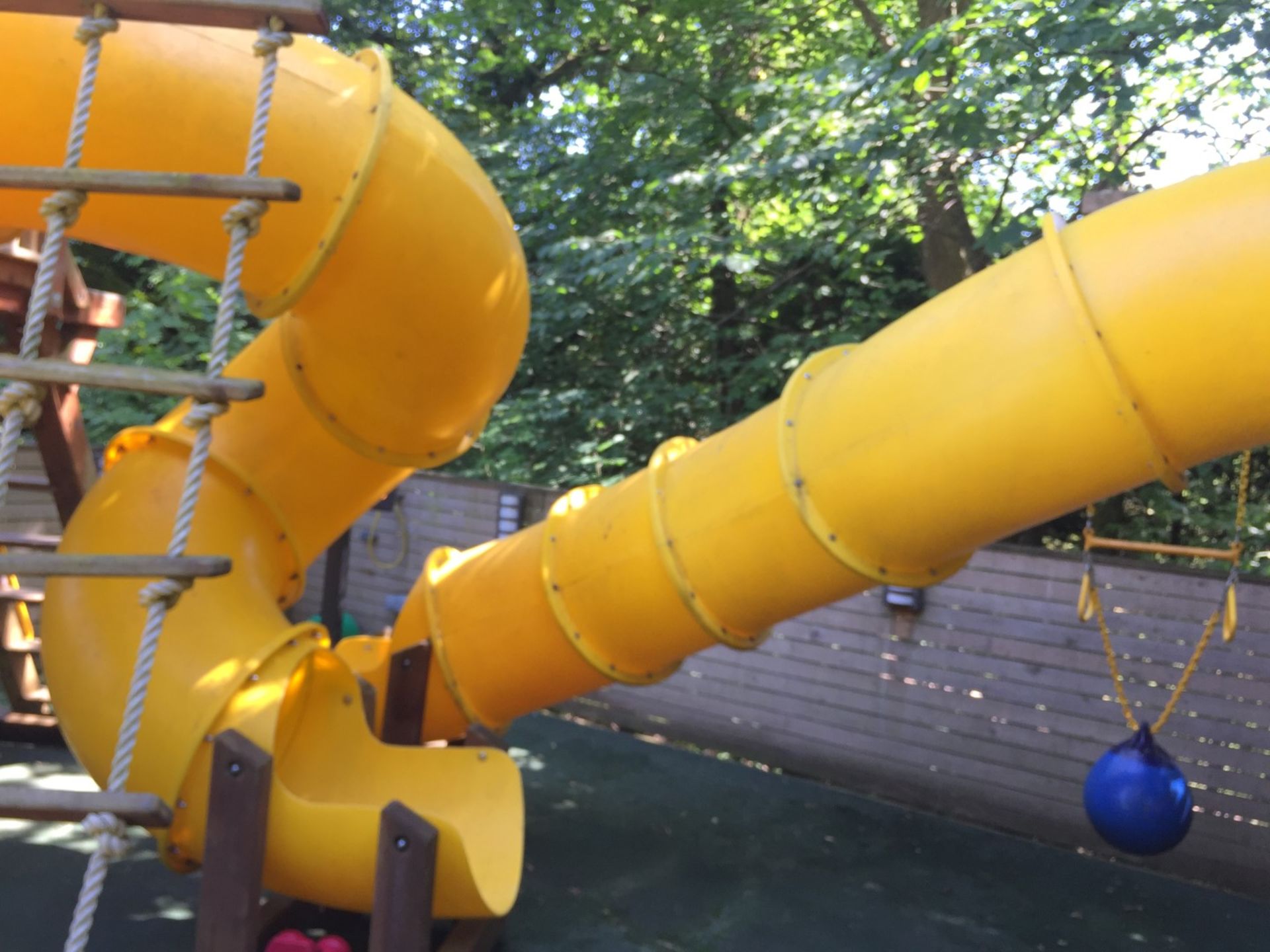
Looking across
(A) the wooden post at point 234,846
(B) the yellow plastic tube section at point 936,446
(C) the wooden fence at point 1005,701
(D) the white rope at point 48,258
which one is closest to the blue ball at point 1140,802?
(C) the wooden fence at point 1005,701

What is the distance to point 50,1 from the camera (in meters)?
1.97

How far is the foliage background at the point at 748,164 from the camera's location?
18.9 ft

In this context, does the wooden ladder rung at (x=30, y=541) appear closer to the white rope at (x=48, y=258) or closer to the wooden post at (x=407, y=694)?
the wooden post at (x=407, y=694)

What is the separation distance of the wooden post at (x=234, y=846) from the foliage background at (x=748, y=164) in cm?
438

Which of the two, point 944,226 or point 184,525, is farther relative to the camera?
point 944,226

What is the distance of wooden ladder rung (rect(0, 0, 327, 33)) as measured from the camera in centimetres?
197

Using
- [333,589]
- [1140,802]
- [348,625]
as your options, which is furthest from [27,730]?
[1140,802]

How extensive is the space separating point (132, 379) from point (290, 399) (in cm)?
157

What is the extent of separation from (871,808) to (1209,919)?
5.30ft

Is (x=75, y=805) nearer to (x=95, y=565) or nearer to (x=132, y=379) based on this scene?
(x=95, y=565)

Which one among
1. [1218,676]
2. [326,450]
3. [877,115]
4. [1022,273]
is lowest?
[1218,676]

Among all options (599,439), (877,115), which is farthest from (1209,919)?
(599,439)

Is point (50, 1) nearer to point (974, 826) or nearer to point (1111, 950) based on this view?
point (1111, 950)

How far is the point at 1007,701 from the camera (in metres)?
5.44
